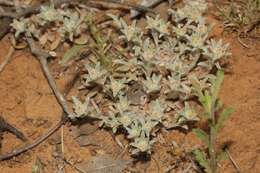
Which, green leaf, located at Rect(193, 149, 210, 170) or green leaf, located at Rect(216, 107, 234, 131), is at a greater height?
green leaf, located at Rect(216, 107, 234, 131)

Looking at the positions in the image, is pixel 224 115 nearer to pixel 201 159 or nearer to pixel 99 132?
pixel 201 159

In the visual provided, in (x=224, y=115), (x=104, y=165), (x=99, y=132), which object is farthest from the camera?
(x=99, y=132)

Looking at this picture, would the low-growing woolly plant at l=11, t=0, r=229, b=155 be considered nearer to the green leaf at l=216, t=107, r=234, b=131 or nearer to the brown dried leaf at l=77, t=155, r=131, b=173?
the brown dried leaf at l=77, t=155, r=131, b=173

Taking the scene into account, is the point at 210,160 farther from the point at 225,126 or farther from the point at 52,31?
the point at 52,31

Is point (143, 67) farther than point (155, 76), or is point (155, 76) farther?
point (143, 67)

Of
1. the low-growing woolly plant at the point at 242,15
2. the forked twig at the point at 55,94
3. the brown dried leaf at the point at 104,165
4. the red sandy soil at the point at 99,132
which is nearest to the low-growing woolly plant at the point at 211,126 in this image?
the red sandy soil at the point at 99,132

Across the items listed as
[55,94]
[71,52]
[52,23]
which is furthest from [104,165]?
[52,23]

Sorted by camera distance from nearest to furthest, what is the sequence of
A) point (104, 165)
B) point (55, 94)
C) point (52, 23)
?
1. point (104, 165)
2. point (55, 94)
3. point (52, 23)

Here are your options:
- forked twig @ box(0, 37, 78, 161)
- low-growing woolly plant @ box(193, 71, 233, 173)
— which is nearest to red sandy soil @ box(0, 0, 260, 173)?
forked twig @ box(0, 37, 78, 161)

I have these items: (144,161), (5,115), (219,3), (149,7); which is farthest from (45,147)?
(219,3)

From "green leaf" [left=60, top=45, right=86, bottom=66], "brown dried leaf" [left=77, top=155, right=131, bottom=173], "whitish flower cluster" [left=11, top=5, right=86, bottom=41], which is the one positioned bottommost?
"brown dried leaf" [left=77, top=155, right=131, bottom=173]

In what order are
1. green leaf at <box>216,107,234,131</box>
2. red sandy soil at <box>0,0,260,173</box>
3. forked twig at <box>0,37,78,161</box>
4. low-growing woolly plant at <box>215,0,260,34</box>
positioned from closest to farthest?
green leaf at <box>216,107,234,131</box>, red sandy soil at <box>0,0,260,173</box>, forked twig at <box>0,37,78,161</box>, low-growing woolly plant at <box>215,0,260,34</box>
